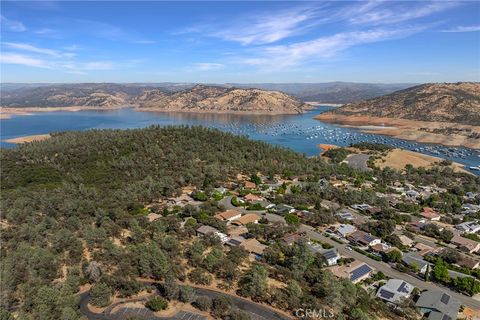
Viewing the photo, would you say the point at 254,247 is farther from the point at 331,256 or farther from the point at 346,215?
the point at 346,215

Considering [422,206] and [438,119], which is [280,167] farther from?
[438,119]

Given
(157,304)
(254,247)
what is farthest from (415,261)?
(157,304)

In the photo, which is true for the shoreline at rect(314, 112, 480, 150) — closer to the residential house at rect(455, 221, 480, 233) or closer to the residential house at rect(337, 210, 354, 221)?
the residential house at rect(455, 221, 480, 233)

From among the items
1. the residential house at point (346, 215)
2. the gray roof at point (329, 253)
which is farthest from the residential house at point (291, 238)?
the residential house at point (346, 215)

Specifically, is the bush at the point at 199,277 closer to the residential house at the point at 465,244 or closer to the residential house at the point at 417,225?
the residential house at the point at 417,225

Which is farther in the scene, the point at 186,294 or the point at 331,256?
the point at 331,256

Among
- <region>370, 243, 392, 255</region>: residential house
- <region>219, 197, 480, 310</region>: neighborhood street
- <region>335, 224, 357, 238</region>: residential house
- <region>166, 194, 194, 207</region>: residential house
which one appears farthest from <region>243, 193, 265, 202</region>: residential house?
<region>370, 243, 392, 255</region>: residential house
